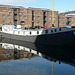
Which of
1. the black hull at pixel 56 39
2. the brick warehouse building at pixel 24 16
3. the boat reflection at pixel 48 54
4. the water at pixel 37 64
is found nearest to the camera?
the water at pixel 37 64

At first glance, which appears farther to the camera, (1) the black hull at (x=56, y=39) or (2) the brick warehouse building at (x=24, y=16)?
(2) the brick warehouse building at (x=24, y=16)

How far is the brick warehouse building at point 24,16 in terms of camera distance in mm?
70562

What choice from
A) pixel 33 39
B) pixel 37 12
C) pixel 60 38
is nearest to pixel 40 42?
pixel 33 39

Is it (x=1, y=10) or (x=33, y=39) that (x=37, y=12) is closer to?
(x=1, y=10)

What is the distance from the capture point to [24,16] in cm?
7556

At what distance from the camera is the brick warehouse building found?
232 ft

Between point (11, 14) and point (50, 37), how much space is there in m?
49.2

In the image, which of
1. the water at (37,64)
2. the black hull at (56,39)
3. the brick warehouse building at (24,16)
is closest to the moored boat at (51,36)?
the black hull at (56,39)

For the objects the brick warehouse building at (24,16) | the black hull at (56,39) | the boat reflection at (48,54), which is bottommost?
the boat reflection at (48,54)

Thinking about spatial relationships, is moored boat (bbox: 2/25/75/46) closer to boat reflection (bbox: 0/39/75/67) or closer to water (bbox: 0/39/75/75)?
boat reflection (bbox: 0/39/75/67)

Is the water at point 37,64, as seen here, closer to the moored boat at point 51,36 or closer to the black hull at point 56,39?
the black hull at point 56,39

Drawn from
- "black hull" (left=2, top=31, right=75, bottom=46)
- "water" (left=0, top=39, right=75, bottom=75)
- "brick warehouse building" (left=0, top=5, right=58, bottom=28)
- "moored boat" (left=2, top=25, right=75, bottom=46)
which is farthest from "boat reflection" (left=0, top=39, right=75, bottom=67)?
"brick warehouse building" (left=0, top=5, right=58, bottom=28)

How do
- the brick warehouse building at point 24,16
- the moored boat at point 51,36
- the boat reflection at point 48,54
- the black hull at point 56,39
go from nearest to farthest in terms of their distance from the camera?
the boat reflection at point 48,54 < the black hull at point 56,39 < the moored boat at point 51,36 < the brick warehouse building at point 24,16

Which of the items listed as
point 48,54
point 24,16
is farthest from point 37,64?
point 24,16
